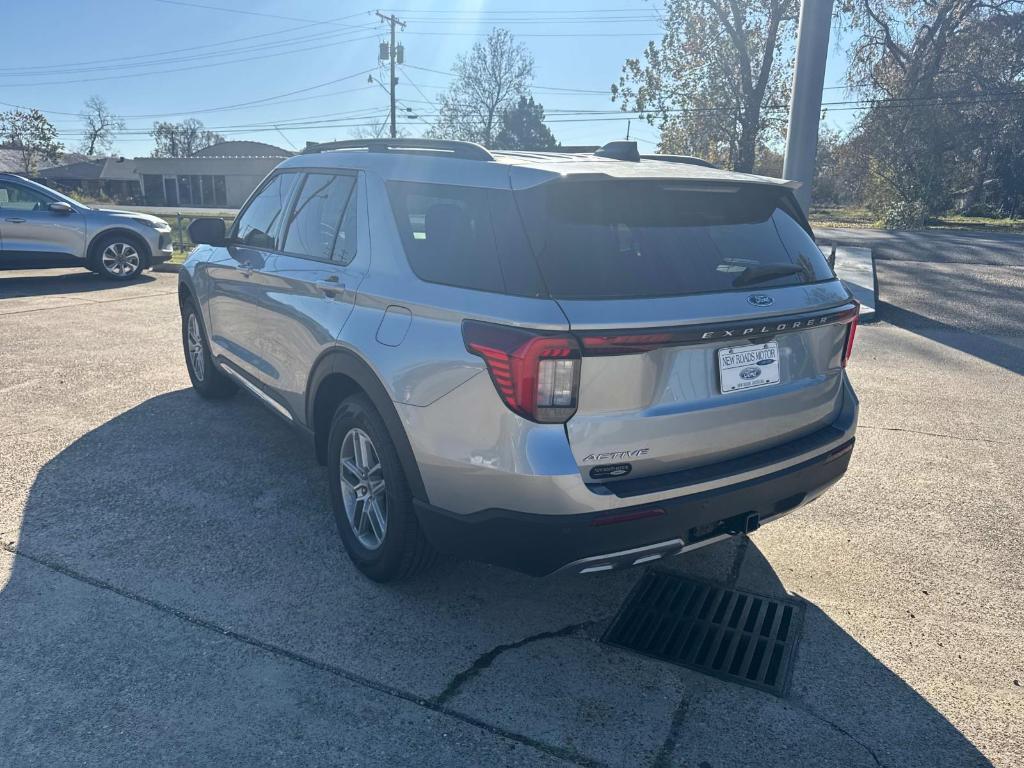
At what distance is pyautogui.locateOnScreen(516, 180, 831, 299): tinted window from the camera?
2.60 metres

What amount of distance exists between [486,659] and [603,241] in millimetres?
1615

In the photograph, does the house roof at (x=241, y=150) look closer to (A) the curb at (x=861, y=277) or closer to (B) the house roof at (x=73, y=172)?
(B) the house roof at (x=73, y=172)

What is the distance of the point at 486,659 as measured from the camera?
9.58 ft

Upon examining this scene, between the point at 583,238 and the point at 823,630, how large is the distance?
1.88 metres

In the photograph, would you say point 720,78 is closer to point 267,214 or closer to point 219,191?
point 267,214

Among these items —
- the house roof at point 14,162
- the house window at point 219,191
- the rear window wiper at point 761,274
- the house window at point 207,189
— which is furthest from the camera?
the house roof at point 14,162

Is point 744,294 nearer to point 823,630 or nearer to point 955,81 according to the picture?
point 823,630

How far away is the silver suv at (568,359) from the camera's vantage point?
250 centimetres

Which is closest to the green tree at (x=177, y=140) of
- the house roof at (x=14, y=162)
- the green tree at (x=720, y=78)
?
the house roof at (x=14, y=162)

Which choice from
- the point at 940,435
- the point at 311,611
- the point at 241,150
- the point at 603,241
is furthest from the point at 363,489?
the point at 241,150

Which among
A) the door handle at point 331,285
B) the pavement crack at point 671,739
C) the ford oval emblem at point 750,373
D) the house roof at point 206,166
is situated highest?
the house roof at point 206,166

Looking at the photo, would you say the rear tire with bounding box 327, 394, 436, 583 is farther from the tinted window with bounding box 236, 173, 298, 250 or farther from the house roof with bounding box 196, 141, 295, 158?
the house roof with bounding box 196, 141, 295, 158

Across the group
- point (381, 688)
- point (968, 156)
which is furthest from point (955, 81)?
point (381, 688)

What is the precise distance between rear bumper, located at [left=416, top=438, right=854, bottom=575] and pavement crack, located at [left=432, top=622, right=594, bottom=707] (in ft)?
1.46
